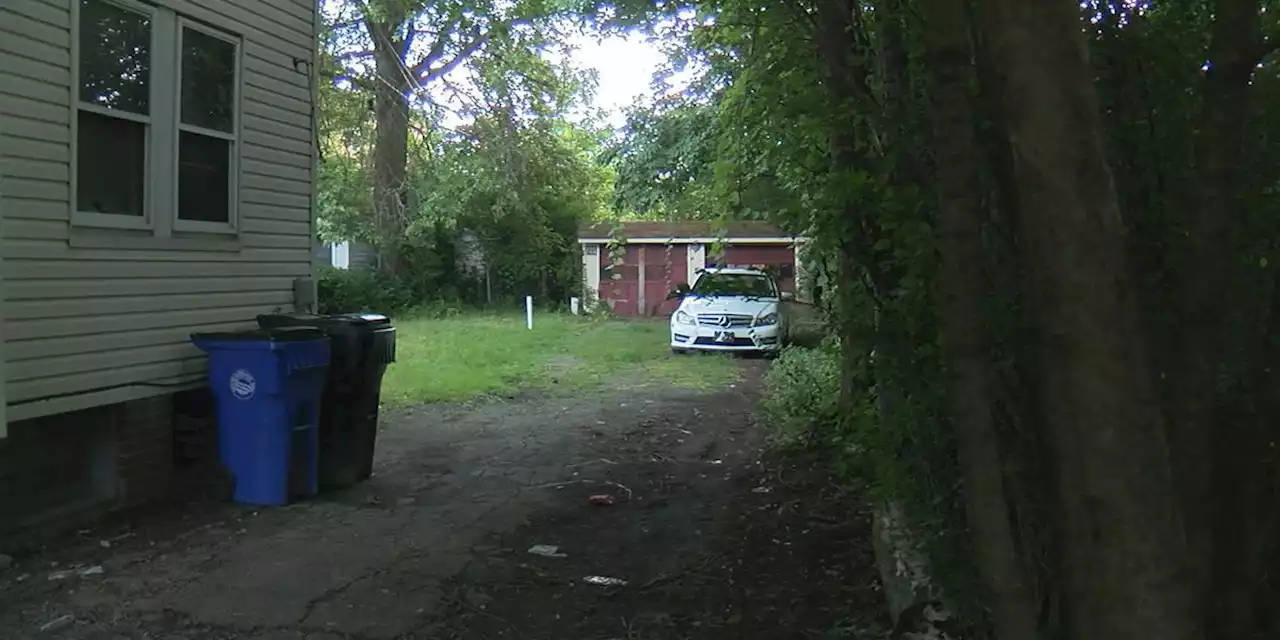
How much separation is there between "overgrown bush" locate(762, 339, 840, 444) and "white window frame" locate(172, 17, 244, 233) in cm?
443

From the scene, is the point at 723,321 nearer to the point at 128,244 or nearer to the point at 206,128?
the point at 206,128

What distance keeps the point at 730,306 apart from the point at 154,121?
40.8 ft

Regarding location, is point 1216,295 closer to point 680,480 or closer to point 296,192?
point 680,480

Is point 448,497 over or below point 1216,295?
below

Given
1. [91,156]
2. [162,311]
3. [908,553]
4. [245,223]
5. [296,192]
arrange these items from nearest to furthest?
[908,553], [91,156], [162,311], [245,223], [296,192]

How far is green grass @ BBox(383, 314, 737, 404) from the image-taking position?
14039 mm

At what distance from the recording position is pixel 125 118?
6.98 m

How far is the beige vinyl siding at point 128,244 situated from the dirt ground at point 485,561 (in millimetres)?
1042

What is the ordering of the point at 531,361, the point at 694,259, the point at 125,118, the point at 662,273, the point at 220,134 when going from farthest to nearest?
the point at 662,273 < the point at 694,259 < the point at 531,361 < the point at 220,134 < the point at 125,118

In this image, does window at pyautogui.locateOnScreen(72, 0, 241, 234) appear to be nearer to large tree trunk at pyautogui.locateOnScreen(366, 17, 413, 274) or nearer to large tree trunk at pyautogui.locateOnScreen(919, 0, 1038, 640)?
large tree trunk at pyautogui.locateOnScreen(919, 0, 1038, 640)

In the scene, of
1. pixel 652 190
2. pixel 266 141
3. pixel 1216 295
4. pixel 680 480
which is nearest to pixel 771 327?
pixel 652 190

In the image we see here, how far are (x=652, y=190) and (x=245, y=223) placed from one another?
17.8 meters

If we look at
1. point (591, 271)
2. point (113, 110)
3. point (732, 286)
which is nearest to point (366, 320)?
point (113, 110)

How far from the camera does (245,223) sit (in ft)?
26.6
